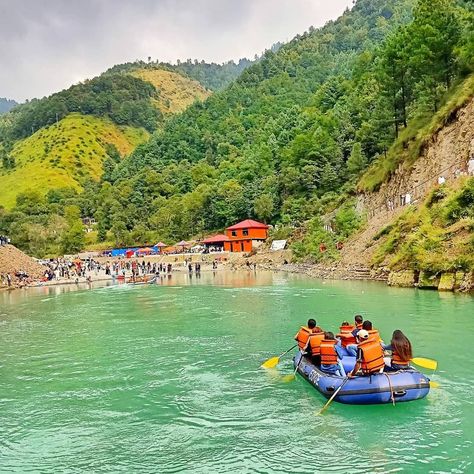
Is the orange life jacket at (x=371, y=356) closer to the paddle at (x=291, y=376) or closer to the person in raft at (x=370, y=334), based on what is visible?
the person in raft at (x=370, y=334)

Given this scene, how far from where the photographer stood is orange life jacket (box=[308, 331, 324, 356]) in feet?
46.1

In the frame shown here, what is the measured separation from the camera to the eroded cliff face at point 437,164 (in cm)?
3934

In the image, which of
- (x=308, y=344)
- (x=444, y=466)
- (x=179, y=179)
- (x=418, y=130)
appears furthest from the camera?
(x=179, y=179)

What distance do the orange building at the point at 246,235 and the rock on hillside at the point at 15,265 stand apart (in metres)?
31.3

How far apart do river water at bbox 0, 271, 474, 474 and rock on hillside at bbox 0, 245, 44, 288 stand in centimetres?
3267

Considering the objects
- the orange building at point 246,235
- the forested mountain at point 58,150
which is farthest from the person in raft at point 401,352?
the forested mountain at point 58,150

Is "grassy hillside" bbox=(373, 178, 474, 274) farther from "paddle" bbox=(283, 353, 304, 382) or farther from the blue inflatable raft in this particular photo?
the blue inflatable raft

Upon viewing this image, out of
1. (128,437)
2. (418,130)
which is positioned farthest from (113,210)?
(128,437)

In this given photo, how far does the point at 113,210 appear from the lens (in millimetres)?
113875

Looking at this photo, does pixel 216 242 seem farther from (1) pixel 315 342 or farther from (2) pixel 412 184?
(1) pixel 315 342

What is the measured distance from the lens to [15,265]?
5959 centimetres

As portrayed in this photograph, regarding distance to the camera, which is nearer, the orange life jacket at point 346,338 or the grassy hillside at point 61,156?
the orange life jacket at point 346,338

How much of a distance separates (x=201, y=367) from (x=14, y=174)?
162311 millimetres

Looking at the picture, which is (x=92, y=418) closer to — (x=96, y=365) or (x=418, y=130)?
(x=96, y=365)
